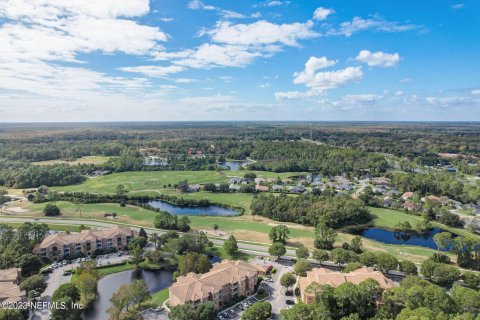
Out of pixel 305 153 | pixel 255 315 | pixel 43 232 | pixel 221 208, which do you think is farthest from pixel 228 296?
pixel 305 153

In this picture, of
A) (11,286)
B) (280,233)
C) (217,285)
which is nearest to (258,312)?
(217,285)

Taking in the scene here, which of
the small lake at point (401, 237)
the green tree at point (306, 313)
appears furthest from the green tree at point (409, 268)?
the green tree at point (306, 313)

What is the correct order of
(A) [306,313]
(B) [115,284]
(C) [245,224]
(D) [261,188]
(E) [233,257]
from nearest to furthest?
(A) [306,313], (B) [115,284], (E) [233,257], (C) [245,224], (D) [261,188]

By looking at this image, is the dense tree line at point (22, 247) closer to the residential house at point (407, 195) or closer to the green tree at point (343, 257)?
the green tree at point (343, 257)

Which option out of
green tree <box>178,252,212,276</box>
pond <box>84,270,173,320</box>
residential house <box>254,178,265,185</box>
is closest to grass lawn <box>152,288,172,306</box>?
pond <box>84,270,173,320</box>

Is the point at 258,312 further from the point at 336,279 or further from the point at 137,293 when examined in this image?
the point at 137,293

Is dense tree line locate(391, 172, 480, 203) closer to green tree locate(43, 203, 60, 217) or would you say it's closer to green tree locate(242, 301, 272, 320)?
green tree locate(242, 301, 272, 320)

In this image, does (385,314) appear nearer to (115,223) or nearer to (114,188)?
(115,223)

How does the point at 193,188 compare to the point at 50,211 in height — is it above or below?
below
